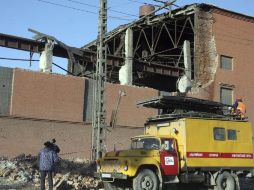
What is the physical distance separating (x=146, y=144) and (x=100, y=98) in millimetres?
4795

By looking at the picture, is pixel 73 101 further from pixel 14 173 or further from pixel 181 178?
pixel 181 178

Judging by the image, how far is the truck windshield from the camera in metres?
14.8

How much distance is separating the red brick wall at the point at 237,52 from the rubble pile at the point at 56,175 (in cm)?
1596

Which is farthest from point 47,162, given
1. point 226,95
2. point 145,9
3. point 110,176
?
point 145,9

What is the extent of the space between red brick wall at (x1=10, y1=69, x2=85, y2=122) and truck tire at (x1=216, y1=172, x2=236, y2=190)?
13.0 m

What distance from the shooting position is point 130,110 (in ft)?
98.4

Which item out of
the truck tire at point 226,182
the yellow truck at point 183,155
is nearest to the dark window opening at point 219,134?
the yellow truck at point 183,155

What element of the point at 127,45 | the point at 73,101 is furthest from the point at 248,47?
the point at 73,101

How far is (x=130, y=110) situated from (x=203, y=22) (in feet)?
30.2

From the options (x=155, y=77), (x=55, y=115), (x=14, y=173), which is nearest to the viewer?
(x=14, y=173)

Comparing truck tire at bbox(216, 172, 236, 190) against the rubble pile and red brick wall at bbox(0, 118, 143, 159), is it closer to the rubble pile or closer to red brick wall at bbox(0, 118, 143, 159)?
the rubble pile

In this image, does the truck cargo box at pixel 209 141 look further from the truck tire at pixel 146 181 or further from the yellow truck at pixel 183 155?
the truck tire at pixel 146 181

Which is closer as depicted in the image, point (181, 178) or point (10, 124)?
point (181, 178)

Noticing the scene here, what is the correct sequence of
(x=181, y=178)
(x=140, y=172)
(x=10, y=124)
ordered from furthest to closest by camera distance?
(x=10, y=124)
(x=181, y=178)
(x=140, y=172)
